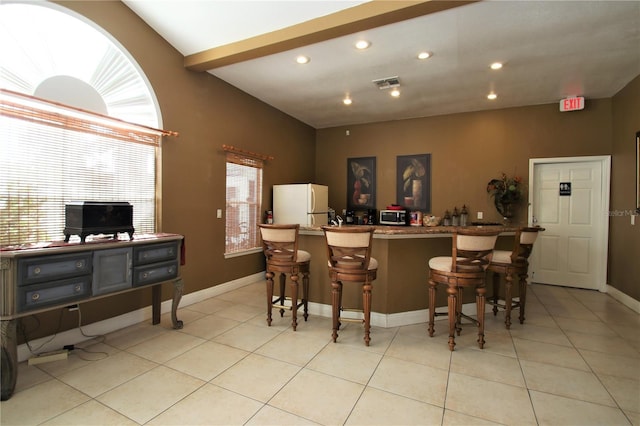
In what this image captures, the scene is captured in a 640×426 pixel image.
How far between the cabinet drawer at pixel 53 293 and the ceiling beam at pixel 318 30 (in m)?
2.73

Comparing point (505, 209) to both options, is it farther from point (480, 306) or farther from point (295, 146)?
point (295, 146)

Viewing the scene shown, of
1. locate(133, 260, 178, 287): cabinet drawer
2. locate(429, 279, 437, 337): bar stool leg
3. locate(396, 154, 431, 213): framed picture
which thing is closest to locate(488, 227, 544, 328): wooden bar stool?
locate(429, 279, 437, 337): bar stool leg

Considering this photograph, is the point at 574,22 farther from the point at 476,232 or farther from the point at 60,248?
the point at 60,248

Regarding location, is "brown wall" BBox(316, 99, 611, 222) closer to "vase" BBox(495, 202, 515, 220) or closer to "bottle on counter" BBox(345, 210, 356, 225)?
"vase" BBox(495, 202, 515, 220)

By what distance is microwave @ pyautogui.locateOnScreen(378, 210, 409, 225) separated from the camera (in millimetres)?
5516

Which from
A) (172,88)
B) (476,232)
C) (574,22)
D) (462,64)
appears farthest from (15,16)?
(574,22)

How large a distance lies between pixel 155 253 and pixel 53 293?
79cm

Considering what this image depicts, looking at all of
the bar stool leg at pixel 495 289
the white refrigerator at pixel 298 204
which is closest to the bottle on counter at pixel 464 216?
the bar stool leg at pixel 495 289

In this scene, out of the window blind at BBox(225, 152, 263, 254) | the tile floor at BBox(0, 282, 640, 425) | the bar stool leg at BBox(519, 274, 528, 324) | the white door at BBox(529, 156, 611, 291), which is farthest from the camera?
the white door at BBox(529, 156, 611, 291)

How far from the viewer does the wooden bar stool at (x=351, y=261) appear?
2625 mm

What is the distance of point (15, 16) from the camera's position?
234 cm

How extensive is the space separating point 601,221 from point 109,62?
6935 mm

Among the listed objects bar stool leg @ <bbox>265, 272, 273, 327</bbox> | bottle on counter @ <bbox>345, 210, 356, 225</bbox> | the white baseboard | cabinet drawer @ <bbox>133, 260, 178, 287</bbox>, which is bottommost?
the white baseboard

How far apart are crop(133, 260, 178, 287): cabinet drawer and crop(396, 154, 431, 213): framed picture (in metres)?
4.26
